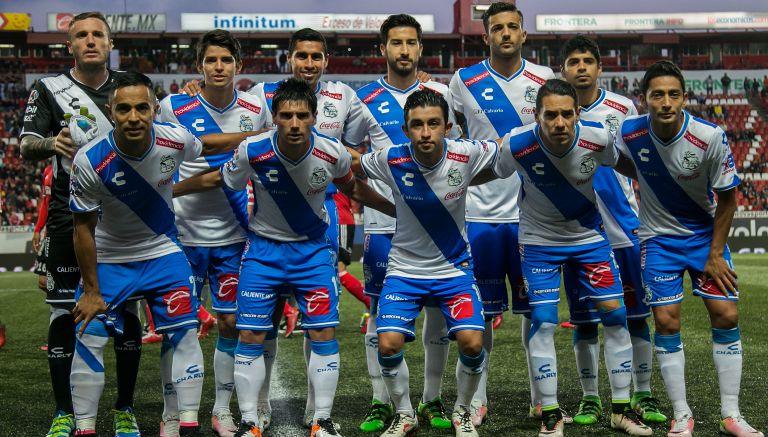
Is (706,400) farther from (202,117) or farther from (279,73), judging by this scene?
(279,73)

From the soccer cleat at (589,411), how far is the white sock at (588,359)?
5cm

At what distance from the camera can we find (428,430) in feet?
18.8

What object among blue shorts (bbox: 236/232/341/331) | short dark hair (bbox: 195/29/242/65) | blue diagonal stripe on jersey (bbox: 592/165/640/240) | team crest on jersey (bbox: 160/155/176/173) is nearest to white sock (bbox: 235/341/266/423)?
blue shorts (bbox: 236/232/341/331)

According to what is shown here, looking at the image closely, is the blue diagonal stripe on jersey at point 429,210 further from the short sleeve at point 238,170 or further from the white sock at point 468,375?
the short sleeve at point 238,170

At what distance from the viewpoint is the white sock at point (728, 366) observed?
5.29 metres

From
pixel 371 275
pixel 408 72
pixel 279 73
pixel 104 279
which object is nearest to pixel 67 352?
pixel 104 279

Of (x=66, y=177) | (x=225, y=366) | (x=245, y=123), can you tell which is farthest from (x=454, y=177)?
(x=66, y=177)

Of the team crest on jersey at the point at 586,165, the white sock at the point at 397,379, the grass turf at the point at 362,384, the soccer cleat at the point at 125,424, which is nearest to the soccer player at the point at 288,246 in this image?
the white sock at the point at 397,379

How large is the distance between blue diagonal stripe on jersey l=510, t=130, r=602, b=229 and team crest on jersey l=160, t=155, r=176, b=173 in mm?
2050

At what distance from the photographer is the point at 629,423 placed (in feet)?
17.8

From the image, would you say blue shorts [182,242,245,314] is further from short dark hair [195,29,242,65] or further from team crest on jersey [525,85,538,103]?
team crest on jersey [525,85,538,103]

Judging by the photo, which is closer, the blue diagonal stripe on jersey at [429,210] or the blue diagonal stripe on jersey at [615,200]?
the blue diagonal stripe on jersey at [429,210]

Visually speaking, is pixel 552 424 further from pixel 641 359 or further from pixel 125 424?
pixel 125 424

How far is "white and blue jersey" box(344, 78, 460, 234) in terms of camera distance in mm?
6270
